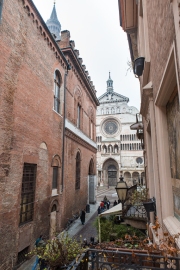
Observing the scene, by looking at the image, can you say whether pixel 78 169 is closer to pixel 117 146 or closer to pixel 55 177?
pixel 55 177

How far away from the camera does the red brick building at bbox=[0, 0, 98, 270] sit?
7553 mm

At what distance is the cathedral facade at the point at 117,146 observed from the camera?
47625mm

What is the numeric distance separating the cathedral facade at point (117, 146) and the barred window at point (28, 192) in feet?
129

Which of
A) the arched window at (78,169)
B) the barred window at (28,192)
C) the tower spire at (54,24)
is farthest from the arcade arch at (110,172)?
the barred window at (28,192)

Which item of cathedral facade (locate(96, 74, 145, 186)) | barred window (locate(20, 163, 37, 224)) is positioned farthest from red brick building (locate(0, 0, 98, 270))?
cathedral facade (locate(96, 74, 145, 186))

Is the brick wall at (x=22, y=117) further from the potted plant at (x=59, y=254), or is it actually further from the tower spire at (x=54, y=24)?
the tower spire at (x=54, y=24)

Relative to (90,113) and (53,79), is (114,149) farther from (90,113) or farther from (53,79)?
(53,79)

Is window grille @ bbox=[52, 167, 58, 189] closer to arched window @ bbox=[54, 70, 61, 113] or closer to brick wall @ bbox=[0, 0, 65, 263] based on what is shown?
brick wall @ bbox=[0, 0, 65, 263]

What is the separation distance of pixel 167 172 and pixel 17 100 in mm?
7112

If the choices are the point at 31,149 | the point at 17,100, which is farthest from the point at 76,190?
the point at 17,100

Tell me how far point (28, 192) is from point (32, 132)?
109 inches

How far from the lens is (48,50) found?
11656 millimetres

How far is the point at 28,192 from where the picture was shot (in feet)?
29.8

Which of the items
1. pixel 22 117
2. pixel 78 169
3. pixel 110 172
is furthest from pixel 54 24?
pixel 22 117
